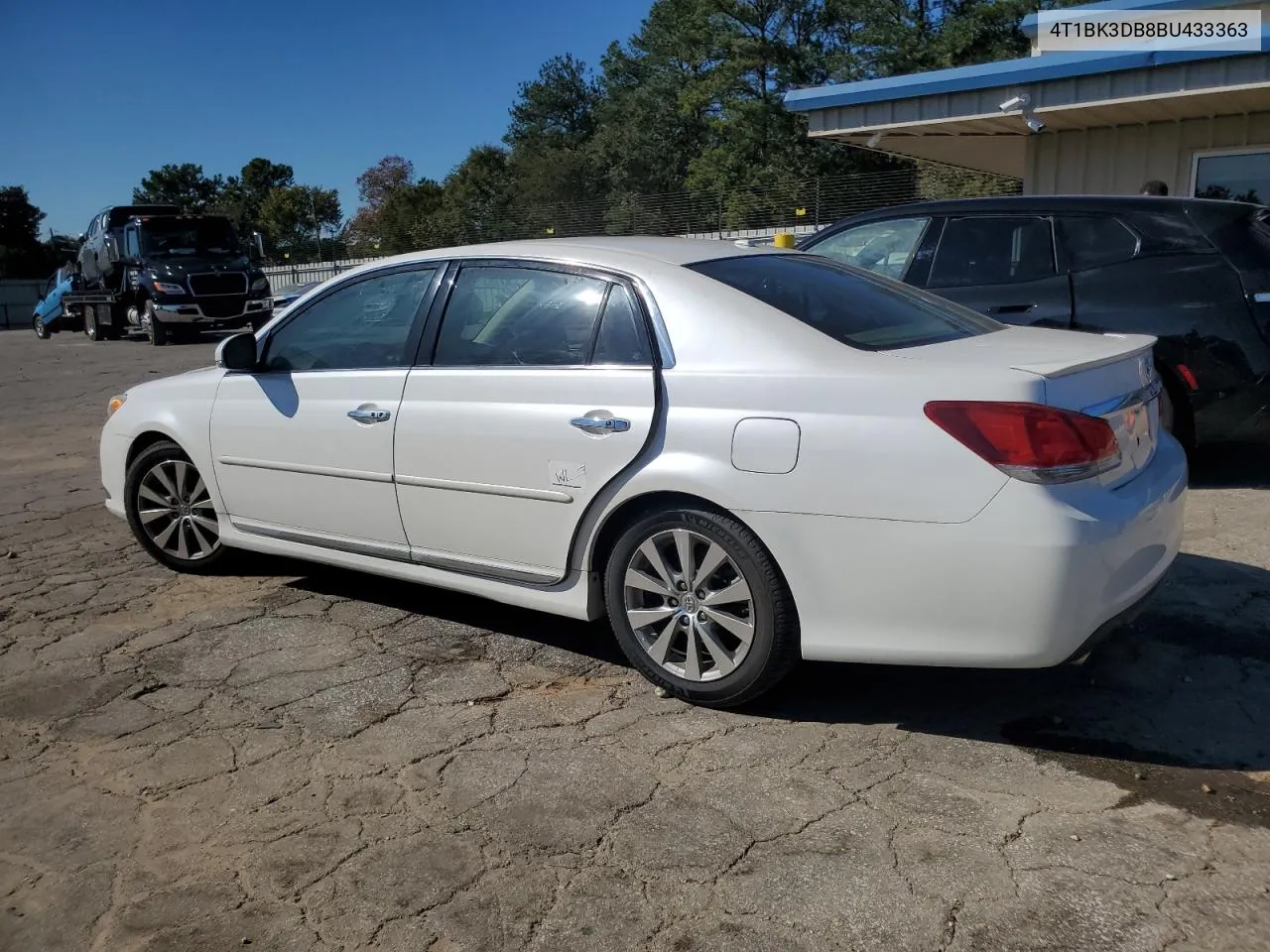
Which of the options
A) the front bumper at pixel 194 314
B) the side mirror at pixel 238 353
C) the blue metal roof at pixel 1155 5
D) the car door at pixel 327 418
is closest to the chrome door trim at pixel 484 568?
the car door at pixel 327 418

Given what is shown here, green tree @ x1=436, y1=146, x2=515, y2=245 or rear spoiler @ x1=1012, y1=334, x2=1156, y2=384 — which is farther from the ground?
green tree @ x1=436, y1=146, x2=515, y2=245

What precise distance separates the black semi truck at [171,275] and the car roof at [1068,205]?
16781 mm

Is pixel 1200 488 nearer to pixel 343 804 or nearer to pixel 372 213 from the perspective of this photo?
pixel 343 804

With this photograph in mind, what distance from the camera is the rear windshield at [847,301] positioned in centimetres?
368

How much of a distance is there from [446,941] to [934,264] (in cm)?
540

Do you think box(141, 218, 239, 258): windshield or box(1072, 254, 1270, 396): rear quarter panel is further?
box(141, 218, 239, 258): windshield

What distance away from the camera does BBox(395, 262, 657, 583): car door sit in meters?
3.74

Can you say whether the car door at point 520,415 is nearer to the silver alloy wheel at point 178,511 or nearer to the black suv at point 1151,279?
the silver alloy wheel at point 178,511

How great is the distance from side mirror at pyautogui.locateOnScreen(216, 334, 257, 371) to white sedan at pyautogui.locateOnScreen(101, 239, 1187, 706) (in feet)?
0.06

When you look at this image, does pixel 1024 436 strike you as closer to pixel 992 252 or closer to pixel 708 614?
pixel 708 614

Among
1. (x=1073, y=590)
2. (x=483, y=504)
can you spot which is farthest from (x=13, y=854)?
(x=1073, y=590)

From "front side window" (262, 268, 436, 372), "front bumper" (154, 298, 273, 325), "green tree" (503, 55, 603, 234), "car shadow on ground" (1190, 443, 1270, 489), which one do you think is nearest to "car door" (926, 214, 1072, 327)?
"car shadow on ground" (1190, 443, 1270, 489)

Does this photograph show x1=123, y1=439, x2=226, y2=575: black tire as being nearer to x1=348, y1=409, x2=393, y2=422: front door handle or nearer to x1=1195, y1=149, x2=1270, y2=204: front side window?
x1=348, y1=409, x2=393, y2=422: front door handle

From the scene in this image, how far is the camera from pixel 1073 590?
303cm
